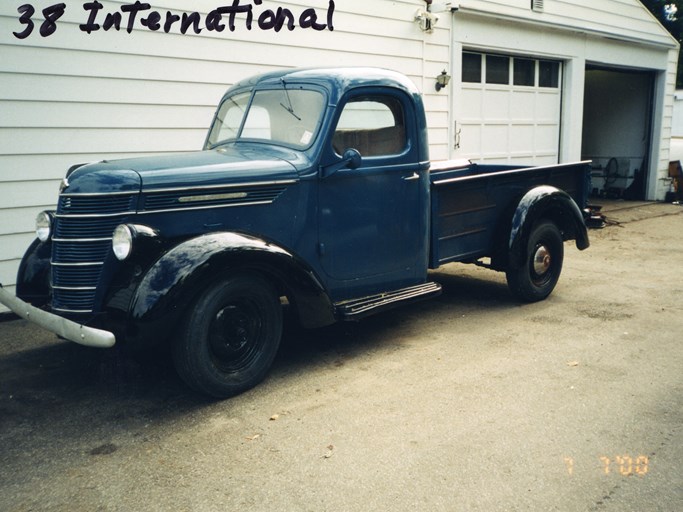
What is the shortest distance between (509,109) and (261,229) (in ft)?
25.6

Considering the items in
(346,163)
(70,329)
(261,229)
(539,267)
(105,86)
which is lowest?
(539,267)

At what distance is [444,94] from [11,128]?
598 centimetres

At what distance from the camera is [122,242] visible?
3.74 meters

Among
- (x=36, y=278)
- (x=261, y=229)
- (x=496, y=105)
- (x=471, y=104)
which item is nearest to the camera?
(x=261, y=229)

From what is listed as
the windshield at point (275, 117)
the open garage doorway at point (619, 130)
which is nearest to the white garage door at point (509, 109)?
the open garage doorway at point (619, 130)

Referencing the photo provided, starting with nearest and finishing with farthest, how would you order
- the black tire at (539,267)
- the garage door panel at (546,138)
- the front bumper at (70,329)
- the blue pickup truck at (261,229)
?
the front bumper at (70,329), the blue pickup truck at (261,229), the black tire at (539,267), the garage door panel at (546,138)

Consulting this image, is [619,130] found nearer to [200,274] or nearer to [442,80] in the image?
[442,80]

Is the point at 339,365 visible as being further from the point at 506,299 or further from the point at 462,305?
the point at 506,299

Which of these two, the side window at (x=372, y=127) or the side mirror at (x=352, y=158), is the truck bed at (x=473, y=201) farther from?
the side mirror at (x=352, y=158)

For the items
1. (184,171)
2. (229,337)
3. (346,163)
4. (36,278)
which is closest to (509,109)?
(346,163)

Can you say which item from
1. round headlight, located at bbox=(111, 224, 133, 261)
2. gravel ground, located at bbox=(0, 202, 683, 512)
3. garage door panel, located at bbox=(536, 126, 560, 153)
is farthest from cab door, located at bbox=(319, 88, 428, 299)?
garage door panel, located at bbox=(536, 126, 560, 153)

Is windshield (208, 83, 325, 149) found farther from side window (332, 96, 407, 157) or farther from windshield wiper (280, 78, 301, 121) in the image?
side window (332, 96, 407, 157)

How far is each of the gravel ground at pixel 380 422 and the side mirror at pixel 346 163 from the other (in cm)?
137

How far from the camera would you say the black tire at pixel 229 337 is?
12.6 ft
